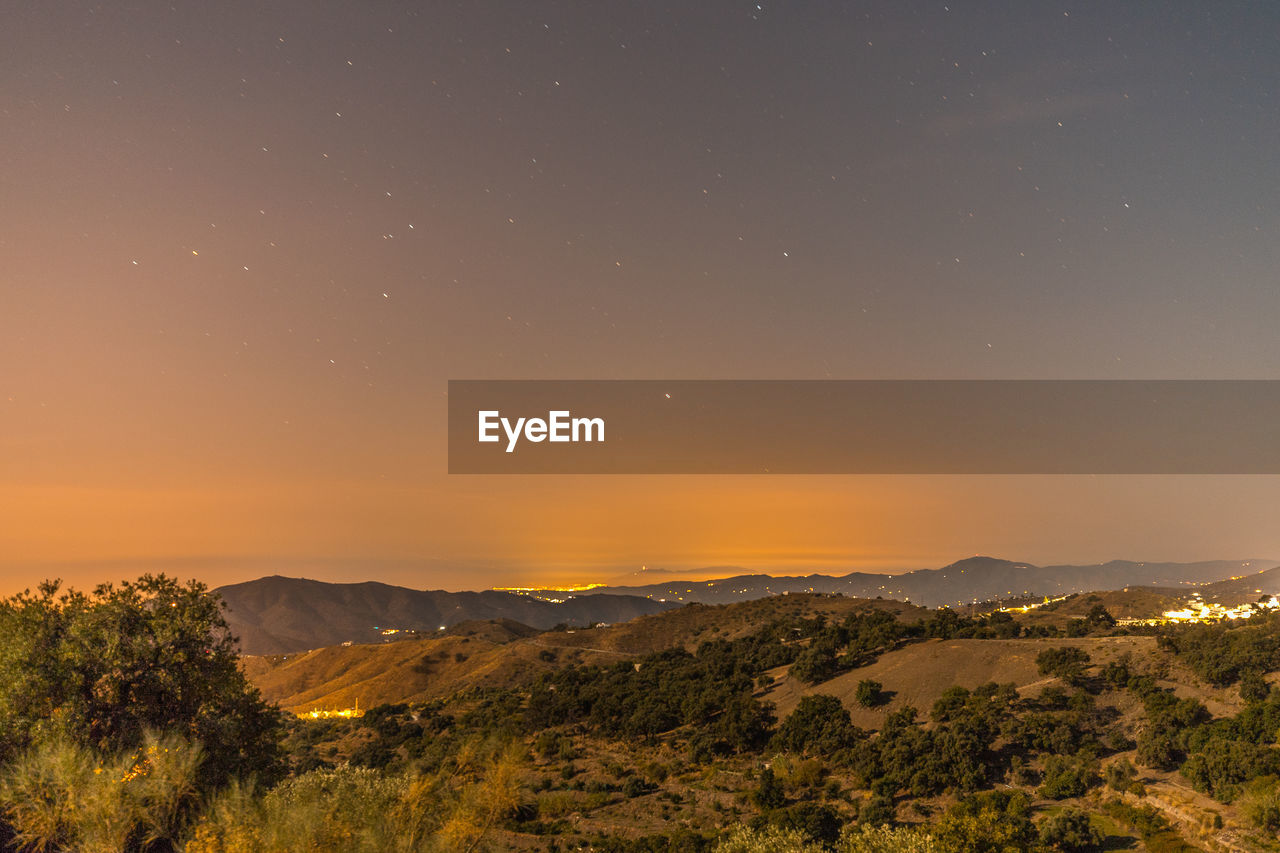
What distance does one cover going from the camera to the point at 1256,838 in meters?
33.5

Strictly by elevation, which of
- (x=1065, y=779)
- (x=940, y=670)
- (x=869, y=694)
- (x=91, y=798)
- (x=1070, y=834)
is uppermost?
(x=91, y=798)

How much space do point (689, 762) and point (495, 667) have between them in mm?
78343

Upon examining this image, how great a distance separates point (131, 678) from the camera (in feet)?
81.4

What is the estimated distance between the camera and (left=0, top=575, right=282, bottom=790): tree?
75.6ft

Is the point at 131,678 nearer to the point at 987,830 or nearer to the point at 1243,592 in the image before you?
the point at 987,830

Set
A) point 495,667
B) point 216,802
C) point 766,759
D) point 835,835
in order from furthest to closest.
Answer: point 495,667 → point 766,759 → point 835,835 → point 216,802

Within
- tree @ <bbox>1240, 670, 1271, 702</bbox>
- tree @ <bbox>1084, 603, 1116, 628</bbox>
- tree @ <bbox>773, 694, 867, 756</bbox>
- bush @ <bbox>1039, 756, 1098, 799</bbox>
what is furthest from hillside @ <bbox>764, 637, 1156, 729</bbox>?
tree @ <bbox>1084, 603, 1116, 628</bbox>

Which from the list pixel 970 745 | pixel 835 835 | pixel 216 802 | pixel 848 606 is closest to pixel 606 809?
pixel 835 835

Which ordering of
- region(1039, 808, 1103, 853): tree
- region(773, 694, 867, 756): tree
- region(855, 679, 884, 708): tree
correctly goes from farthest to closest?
region(855, 679, 884, 708): tree < region(773, 694, 867, 756): tree < region(1039, 808, 1103, 853): tree

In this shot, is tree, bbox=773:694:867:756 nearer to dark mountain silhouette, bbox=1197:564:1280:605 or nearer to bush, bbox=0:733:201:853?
bush, bbox=0:733:201:853

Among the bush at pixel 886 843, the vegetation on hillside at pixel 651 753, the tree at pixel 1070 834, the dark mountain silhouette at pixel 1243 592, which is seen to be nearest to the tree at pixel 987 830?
the vegetation on hillside at pixel 651 753

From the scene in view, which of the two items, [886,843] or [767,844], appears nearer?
[767,844]

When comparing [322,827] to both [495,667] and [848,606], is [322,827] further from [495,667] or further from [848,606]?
[848,606]

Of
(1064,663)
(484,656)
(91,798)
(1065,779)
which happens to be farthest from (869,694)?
(484,656)
